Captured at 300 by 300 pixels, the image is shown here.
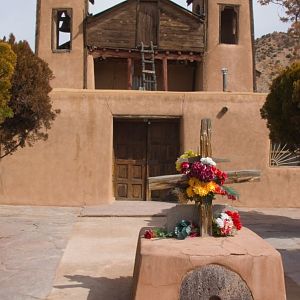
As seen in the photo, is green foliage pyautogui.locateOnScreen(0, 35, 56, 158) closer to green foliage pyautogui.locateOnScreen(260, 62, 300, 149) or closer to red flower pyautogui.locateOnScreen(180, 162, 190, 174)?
red flower pyautogui.locateOnScreen(180, 162, 190, 174)

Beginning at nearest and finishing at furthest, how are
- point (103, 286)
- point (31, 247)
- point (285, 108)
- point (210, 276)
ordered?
point (210, 276) < point (103, 286) < point (31, 247) < point (285, 108)

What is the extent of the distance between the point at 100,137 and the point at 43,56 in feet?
26.2

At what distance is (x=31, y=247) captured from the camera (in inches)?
313

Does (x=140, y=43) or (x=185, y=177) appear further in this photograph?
(x=140, y=43)

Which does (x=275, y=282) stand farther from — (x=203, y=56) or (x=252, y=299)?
(x=203, y=56)

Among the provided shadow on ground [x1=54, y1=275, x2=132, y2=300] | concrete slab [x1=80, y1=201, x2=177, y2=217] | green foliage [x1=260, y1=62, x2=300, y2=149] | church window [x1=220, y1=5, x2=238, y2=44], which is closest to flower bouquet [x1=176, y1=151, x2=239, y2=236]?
shadow on ground [x1=54, y1=275, x2=132, y2=300]

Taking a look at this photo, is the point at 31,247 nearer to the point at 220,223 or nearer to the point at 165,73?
the point at 220,223

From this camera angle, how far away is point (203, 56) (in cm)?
2031

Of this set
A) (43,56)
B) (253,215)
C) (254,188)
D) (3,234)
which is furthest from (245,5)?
(3,234)

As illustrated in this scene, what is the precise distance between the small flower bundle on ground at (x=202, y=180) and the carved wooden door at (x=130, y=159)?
8159 mm

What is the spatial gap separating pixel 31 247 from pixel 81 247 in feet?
2.60

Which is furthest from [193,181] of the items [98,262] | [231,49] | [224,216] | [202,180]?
[231,49]

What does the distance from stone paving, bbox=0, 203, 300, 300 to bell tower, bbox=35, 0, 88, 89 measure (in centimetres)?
831

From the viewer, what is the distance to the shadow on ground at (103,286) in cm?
556
